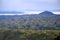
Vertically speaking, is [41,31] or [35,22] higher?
[35,22]

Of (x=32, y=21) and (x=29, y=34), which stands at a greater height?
(x=32, y=21)

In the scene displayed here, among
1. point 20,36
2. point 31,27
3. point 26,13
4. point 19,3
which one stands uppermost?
point 19,3

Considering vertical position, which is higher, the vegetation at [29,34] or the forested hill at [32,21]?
the forested hill at [32,21]

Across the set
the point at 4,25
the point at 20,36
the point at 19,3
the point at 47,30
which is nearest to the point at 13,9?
the point at 19,3

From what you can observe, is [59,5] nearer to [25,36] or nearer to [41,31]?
[41,31]

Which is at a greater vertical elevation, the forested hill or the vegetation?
the forested hill

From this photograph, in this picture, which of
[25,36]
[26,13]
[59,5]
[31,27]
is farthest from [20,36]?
[59,5]

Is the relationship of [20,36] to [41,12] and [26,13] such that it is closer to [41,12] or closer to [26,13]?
[26,13]
